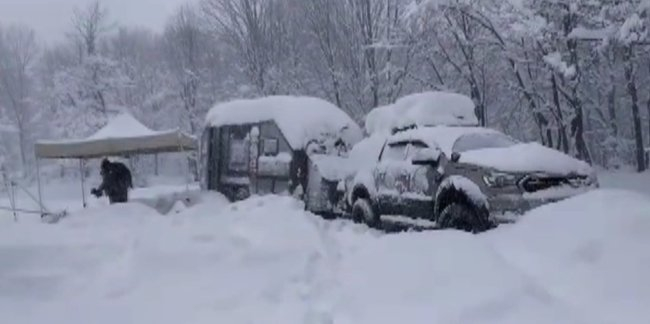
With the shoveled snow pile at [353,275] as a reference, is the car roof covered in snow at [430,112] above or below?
above

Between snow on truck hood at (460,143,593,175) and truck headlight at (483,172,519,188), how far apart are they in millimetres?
85

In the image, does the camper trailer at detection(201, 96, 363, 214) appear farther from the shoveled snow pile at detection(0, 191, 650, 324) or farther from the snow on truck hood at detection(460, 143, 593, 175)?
the shoveled snow pile at detection(0, 191, 650, 324)

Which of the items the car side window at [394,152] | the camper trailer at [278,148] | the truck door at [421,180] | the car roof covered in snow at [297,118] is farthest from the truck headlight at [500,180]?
the car roof covered in snow at [297,118]

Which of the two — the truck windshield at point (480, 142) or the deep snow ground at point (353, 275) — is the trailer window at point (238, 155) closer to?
the truck windshield at point (480, 142)

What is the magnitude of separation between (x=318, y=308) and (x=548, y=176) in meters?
4.15

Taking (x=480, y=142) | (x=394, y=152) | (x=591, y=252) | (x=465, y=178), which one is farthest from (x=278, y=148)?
(x=591, y=252)

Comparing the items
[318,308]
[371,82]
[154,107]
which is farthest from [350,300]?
[154,107]

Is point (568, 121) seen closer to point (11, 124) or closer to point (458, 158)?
point (458, 158)

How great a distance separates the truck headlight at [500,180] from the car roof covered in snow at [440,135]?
999 mm

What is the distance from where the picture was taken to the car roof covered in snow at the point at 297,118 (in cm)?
1391

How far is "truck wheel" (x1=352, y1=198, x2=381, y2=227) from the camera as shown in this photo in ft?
36.7

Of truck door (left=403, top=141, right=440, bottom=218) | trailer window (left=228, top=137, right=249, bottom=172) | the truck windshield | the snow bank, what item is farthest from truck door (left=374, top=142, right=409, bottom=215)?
trailer window (left=228, top=137, right=249, bottom=172)

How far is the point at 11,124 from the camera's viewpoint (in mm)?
61406

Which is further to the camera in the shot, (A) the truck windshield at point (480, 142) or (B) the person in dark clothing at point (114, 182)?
(B) the person in dark clothing at point (114, 182)
